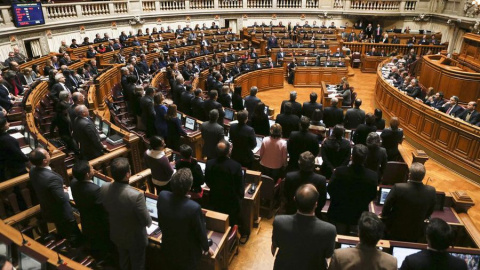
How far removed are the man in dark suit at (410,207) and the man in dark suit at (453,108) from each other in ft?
18.9

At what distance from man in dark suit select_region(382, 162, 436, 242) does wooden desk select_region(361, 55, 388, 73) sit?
14.8 m

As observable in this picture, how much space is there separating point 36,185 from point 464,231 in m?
4.31

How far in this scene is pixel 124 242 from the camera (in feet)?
9.37

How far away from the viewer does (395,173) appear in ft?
16.0

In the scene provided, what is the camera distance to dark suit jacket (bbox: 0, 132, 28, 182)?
3.79m

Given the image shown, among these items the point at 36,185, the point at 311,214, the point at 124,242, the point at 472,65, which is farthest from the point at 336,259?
the point at 472,65

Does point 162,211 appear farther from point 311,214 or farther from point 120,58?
point 120,58

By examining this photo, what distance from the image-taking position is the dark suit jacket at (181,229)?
8.77ft

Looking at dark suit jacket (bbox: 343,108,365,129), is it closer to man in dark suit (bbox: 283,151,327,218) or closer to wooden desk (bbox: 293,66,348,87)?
man in dark suit (bbox: 283,151,327,218)

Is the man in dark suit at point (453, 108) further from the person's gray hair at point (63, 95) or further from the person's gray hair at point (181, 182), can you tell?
the person's gray hair at point (63, 95)

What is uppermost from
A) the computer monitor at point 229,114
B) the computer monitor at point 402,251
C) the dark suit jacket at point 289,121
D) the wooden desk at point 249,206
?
the dark suit jacket at point 289,121

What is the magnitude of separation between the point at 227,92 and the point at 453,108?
542 cm

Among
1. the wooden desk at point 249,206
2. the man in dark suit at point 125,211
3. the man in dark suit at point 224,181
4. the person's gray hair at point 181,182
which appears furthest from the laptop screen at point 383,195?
the man in dark suit at point 125,211

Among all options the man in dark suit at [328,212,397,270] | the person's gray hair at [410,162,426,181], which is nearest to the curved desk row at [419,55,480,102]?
the person's gray hair at [410,162,426,181]
